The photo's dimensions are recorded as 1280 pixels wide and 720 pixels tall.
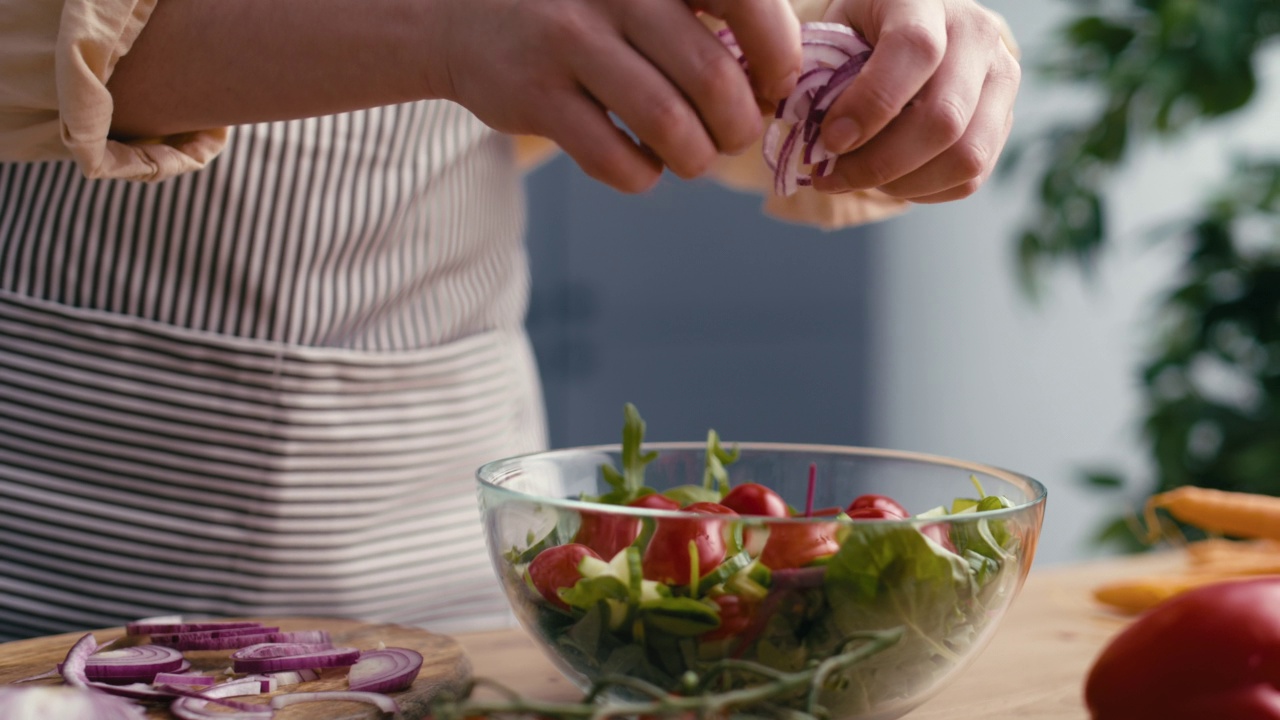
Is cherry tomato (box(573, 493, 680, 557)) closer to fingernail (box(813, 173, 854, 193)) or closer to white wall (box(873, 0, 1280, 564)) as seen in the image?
fingernail (box(813, 173, 854, 193))

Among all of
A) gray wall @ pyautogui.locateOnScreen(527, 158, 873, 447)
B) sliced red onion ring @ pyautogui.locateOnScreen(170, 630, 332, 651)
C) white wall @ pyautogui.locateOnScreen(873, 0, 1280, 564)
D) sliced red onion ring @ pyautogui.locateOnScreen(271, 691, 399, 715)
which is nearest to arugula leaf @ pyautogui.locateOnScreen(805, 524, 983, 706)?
sliced red onion ring @ pyautogui.locateOnScreen(271, 691, 399, 715)

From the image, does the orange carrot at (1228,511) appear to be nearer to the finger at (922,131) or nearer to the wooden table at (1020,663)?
the wooden table at (1020,663)

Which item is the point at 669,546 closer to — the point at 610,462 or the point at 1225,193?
the point at 610,462

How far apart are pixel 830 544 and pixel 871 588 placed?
0.03 m

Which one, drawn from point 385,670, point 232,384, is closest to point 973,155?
point 385,670

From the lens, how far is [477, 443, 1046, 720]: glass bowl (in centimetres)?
45

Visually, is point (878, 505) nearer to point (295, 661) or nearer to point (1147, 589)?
point (295, 661)

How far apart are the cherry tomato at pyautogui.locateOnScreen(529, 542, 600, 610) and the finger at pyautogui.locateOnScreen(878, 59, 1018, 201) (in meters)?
0.27

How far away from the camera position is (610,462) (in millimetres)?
662

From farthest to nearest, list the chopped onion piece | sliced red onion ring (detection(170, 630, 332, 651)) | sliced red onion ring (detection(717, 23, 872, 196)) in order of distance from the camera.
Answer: sliced red onion ring (detection(170, 630, 332, 651)) → sliced red onion ring (detection(717, 23, 872, 196)) → the chopped onion piece

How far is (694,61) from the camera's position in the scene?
457 mm

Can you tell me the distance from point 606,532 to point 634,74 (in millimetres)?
194

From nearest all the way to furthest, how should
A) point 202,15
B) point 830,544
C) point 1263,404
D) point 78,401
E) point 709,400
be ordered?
1. point 830,544
2. point 202,15
3. point 78,401
4. point 1263,404
5. point 709,400

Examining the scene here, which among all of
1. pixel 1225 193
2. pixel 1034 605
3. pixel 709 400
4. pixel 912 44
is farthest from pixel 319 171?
pixel 709 400
